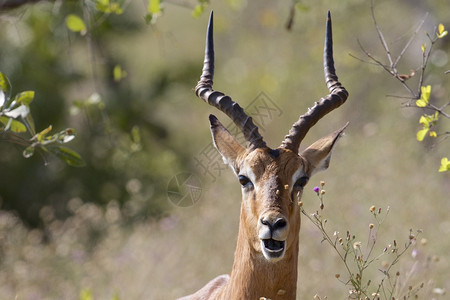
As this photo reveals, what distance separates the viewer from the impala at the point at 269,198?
16.8 ft

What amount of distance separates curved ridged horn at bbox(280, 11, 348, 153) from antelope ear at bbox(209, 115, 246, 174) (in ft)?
1.35

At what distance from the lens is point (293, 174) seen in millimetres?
5461

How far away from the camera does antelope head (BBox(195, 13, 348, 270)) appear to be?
5.09 m

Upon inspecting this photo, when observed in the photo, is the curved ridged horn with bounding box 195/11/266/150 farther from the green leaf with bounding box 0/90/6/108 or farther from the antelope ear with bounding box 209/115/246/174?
the green leaf with bounding box 0/90/6/108

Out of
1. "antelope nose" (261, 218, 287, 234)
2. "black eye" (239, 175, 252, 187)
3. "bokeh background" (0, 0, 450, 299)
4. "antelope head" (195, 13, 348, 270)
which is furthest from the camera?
"bokeh background" (0, 0, 450, 299)

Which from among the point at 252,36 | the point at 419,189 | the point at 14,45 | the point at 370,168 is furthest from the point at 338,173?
the point at 252,36

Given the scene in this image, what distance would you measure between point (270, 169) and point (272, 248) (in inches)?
24.2

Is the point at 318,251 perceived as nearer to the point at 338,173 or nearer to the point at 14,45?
the point at 338,173

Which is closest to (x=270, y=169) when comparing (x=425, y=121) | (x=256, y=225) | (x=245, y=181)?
(x=245, y=181)

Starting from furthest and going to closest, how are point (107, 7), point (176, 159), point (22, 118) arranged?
point (176, 159) < point (107, 7) < point (22, 118)

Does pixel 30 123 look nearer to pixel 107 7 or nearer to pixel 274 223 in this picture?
pixel 107 7

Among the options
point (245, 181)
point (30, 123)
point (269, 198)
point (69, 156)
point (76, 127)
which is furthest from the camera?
point (76, 127)

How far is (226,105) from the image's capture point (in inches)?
231

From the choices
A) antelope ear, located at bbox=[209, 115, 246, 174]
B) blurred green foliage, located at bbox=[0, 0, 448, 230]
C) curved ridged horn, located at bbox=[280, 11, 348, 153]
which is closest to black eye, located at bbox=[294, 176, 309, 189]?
curved ridged horn, located at bbox=[280, 11, 348, 153]
